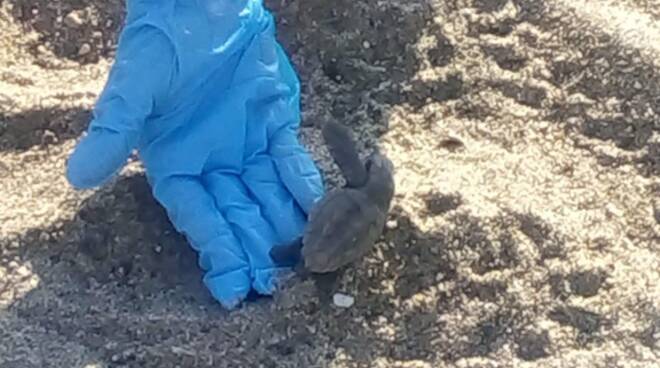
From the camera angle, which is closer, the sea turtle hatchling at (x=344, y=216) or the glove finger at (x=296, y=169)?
the sea turtle hatchling at (x=344, y=216)

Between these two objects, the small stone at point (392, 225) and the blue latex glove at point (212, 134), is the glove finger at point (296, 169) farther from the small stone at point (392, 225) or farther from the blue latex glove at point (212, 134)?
the small stone at point (392, 225)

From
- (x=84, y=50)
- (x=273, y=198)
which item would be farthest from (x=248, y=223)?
(x=84, y=50)

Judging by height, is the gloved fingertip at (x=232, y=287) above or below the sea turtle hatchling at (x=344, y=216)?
below

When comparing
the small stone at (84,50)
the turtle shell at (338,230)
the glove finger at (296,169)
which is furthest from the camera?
the small stone at (84,50)

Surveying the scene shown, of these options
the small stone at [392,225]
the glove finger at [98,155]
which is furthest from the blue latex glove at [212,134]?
the small stone at [392,225]

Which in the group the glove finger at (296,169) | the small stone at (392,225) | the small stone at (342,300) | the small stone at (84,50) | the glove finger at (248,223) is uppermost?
the glove finger at (296,169)

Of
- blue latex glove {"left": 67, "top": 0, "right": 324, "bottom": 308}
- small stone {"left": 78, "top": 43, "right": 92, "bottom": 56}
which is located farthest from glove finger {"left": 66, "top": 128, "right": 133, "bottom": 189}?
small stone {"left": 78, "top": 43, "right": 92, "bottom": 56}

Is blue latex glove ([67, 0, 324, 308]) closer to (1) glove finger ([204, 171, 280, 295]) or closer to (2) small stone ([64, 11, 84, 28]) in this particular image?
(1) glove finger ([204, 171, 280, 295])

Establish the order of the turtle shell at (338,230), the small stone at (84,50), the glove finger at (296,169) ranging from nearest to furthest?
the turtle shell at (338,230) → the glove finger at (296,169) → the small stone at (84,50)
